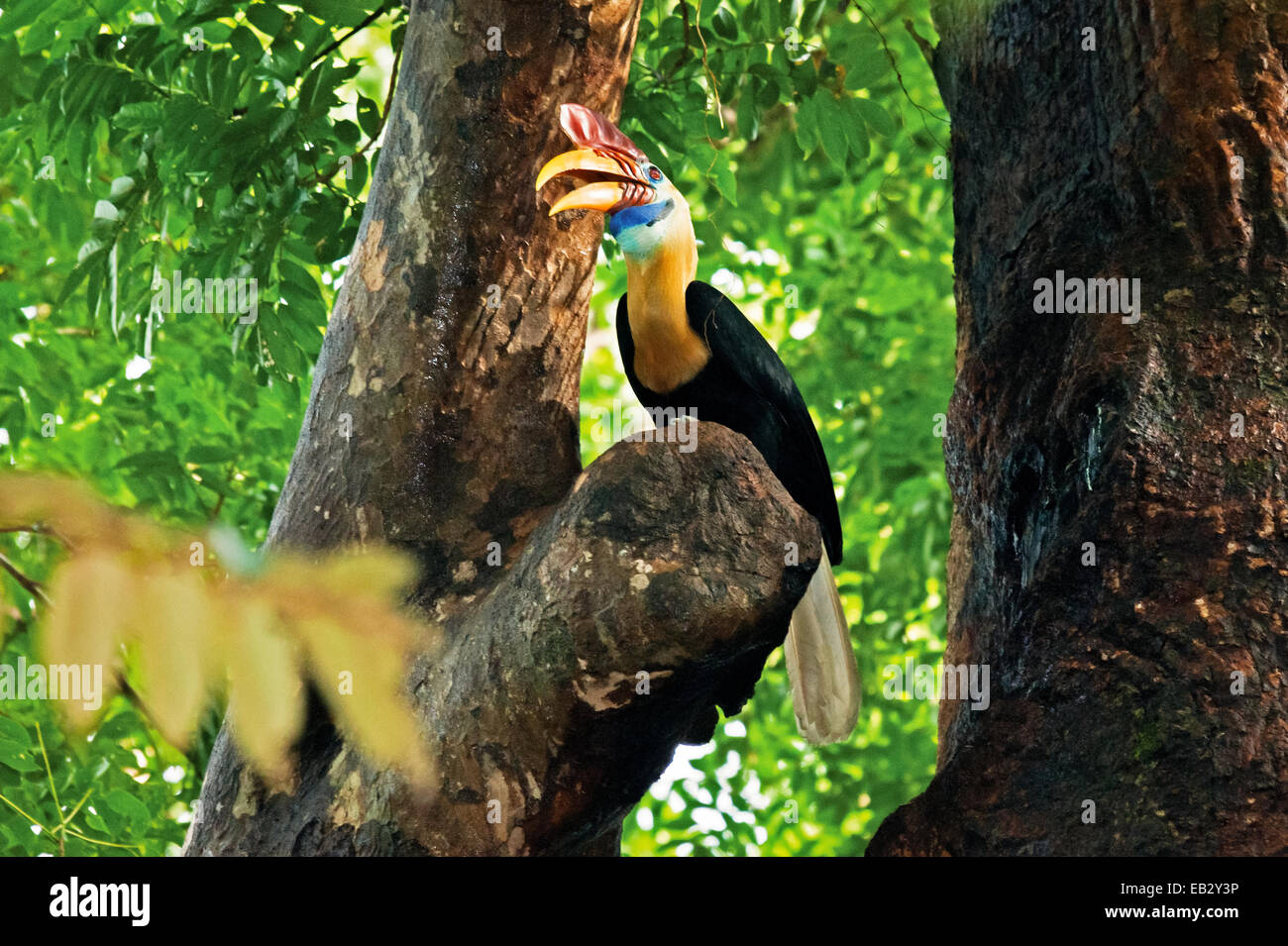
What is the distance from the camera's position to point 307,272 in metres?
3.40

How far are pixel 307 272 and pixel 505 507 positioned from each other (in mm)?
1402

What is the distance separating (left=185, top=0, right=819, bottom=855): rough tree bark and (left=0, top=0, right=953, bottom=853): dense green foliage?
0.55 meters

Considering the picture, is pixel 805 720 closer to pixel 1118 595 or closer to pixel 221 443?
pixel 1118 595

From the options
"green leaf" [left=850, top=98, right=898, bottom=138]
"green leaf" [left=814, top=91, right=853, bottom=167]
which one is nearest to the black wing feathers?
"green leaf" [left=814, top=91, right=853, bottom=167]

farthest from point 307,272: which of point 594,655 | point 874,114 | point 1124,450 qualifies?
point 1124,450

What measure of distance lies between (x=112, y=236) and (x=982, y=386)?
7.75 feet

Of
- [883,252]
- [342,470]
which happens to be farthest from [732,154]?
[342,470]

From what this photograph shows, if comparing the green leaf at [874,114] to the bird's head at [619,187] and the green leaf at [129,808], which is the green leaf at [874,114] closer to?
the bird's head at [619,187]

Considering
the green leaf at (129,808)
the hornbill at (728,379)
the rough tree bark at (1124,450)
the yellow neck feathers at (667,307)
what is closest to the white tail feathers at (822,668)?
the hornbill at (728,379)

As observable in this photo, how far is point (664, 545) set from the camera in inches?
Result: 75.4

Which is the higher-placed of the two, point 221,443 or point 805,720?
point 221,443

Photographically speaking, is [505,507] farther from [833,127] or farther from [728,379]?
[833,127]

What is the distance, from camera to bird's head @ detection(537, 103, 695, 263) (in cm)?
243

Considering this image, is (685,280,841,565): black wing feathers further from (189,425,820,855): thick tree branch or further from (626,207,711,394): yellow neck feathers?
(189,425,820,855): thick tree branch
